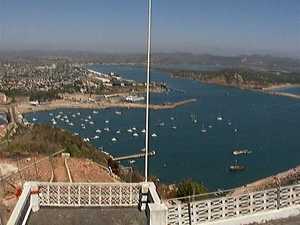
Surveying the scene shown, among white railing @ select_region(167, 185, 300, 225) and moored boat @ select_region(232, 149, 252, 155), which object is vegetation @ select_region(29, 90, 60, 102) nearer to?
moored boat @ select_region(232, 149, 252, 155)

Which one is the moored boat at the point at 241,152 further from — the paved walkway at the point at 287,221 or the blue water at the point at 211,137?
the paved walkway at the point at 287,221

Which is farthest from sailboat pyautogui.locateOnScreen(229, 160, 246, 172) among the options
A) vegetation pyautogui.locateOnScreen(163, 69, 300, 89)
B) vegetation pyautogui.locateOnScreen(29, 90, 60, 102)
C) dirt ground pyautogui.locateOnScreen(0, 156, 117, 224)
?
vegetation pyautogui.locateOnScreen(163, 69, 300, 89)

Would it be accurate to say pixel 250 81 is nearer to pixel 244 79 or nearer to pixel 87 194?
pixel 244 79

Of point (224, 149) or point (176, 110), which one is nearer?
point (224, 149)

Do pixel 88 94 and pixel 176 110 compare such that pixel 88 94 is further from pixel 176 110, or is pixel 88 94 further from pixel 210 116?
pixel 210 116

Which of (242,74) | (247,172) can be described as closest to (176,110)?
(247,172)

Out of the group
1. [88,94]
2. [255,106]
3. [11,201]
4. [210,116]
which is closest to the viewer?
[11,201]
